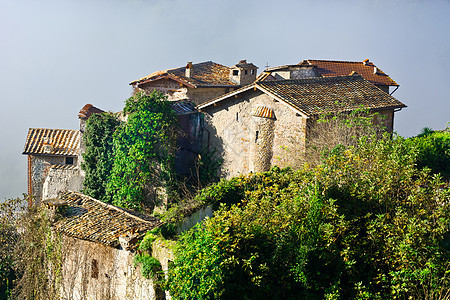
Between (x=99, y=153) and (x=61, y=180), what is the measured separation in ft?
11.1

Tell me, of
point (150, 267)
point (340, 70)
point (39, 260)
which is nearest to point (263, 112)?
point (150, 267)

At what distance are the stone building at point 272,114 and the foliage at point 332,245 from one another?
726 cm

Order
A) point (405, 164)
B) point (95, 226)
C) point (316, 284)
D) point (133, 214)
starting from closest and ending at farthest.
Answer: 1. point (316, 284)
2. point (405, 164)
3. point (95, 226)
4. point (133, 214)

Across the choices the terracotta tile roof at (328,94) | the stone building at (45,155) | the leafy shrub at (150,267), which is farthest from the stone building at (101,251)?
the stone building at (45,155)

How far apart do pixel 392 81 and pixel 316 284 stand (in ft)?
95.6

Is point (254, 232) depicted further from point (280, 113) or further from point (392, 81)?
point (392, 81)

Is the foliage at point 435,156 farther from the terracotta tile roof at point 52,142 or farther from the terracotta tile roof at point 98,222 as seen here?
the terracotta tile roof at point 52,142

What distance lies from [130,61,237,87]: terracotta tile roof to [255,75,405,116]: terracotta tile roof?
654 centimetres

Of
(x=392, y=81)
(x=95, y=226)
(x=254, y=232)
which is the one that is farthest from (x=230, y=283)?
(x=392, y=81)

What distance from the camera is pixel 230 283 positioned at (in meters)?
12.6

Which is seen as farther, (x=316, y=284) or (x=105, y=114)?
(x=105, y=114)

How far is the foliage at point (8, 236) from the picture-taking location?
73.3 feet

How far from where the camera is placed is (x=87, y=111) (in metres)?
26.0

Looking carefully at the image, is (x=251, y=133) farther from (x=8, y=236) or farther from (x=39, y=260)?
(x=8, y=236)
